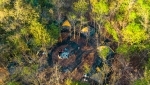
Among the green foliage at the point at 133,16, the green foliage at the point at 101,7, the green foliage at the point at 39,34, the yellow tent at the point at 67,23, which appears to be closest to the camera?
the green foliage at the point at 39,34

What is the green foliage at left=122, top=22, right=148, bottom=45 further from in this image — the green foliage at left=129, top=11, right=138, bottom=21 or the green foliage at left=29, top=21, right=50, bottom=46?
the green foliage at left=29, top=21, right=50, bottom=46

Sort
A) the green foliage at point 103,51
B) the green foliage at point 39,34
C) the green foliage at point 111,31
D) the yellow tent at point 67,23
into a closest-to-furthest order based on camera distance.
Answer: the green foliage at point 39,34, the green foliage at point 103,51, the green foliage at point 111,31, the yellow tent at point 67,23

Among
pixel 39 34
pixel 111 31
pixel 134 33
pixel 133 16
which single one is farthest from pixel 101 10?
pixel 39 34

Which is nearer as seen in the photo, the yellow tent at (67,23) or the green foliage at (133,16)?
the green foliage at (133,16)

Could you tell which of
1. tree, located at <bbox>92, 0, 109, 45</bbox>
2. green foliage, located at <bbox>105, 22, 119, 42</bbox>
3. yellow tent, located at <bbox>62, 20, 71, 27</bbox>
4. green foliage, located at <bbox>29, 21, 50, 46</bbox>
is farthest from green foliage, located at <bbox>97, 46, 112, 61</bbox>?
yellow tent, located at <bbox>62, 20, 71, 27</bbox>

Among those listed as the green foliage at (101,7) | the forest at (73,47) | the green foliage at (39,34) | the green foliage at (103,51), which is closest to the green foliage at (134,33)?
the forest at (73,47)

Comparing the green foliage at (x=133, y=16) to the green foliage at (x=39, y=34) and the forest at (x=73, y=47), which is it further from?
the green foliage at (x=39, y=34)

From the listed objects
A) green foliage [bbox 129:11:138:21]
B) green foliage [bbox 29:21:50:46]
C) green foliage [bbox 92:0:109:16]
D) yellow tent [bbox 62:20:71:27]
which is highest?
green foliage [bbox 92:0:109:16]
